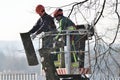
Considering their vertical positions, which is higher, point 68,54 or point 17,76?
point 68,54

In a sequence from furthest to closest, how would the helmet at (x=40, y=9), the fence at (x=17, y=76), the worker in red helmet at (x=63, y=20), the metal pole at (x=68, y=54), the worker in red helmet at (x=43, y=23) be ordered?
1. the fence at (x=17, y=76)
2. the helmet at (x=40, y=9)
3. the worker in red helmet at (x=43, y=23)
4. the worker in red helmet at (x=63, y=20)
5. the metal pole at (x=68, y=54)

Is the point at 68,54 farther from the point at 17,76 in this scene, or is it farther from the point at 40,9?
the point at 17,76

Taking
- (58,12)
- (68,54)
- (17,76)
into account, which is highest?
(58,12)

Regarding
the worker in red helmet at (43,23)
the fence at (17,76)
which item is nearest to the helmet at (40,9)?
the worker in red helmet at (43,23)

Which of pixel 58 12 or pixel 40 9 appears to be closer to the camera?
pixel 58 12

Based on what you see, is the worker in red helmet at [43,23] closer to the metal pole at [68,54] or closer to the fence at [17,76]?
the metal pole at [68,54]

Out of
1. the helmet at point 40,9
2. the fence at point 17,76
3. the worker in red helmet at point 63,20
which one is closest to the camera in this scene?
the worker in red helmet at point 63,20

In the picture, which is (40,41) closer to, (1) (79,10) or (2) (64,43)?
(2) (64,43)

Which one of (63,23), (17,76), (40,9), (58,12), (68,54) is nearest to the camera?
(68,54)

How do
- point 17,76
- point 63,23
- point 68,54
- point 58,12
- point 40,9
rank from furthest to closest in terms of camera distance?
point 17,76, point 40,9, point 58,12, point 63,23, point 68,54

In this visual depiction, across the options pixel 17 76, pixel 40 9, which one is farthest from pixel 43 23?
pixel 17 76

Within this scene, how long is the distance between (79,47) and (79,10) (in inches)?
37.7

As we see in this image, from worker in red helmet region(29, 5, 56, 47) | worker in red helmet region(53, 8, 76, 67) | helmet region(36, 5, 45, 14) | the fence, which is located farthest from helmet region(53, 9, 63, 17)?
the fence

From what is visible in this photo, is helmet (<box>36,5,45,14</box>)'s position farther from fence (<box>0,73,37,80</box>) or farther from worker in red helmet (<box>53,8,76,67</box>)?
fence (<box>0,73,37,80</box>)
